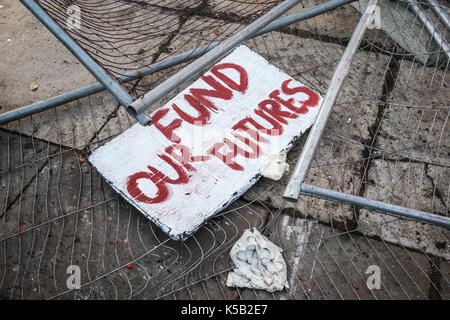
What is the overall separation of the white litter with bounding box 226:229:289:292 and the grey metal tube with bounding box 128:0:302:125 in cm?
80

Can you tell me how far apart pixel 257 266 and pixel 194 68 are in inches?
35.1

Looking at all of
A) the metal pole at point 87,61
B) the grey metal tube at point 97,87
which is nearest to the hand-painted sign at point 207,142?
the grey metal tube at point 97,87

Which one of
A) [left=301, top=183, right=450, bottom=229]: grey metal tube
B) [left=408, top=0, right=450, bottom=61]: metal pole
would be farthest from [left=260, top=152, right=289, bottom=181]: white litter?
[left=408, top=0, right=450, bottom=61]: metal pole

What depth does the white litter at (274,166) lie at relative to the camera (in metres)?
1.88

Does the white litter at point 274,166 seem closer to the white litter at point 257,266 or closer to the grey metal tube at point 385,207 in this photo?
the white litter at point 257,266

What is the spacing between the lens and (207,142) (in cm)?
196

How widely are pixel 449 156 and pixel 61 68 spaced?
2.34m

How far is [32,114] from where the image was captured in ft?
6.88

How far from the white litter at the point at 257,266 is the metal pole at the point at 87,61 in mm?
786

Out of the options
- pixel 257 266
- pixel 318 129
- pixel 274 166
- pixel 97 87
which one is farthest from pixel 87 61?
pixel 257 266

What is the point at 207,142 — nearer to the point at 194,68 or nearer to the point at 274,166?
the point at 274,166

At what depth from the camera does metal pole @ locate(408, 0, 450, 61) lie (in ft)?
7.06

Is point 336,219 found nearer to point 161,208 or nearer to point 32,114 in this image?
point 161,208

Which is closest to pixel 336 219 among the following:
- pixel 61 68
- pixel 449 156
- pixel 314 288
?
pixel 314 288
